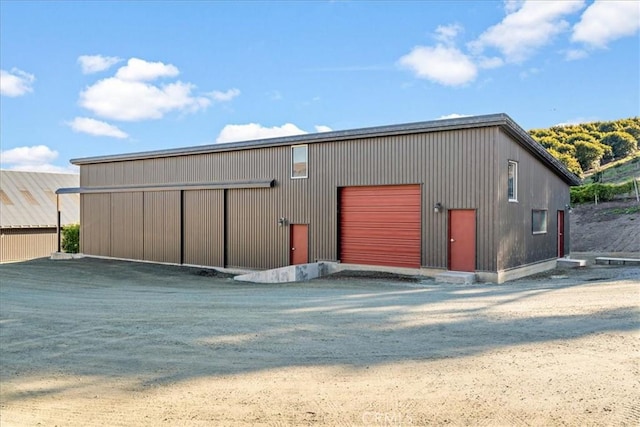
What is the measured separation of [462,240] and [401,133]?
3677 mm

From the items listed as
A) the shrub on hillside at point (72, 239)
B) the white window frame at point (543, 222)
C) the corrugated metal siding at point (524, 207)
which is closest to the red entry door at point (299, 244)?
the corrugated metal siding at point (524, 207)

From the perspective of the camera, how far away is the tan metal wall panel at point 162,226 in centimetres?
2109

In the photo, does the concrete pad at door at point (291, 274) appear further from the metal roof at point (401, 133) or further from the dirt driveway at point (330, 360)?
the dirt driveway at point (330, 360)

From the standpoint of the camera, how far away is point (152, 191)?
22.0 meters

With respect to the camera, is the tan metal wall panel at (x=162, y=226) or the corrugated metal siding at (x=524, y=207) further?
the tan metal wall panel at (x=162, y=226)

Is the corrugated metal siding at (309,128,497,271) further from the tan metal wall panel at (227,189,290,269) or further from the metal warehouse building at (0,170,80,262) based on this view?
the metal warehouse building at (0,170,80,262)

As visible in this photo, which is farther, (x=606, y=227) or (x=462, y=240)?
(x=606, y=227)

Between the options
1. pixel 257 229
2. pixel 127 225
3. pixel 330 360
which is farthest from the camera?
pixel 127 225

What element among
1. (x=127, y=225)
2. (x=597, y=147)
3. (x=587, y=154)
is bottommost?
(x=127, y=225)

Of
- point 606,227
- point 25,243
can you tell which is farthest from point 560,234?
point 25,243

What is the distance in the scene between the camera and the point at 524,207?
16.0m

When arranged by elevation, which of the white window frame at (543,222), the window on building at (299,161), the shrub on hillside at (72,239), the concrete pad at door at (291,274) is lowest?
the concrete pad at door at (291,274)

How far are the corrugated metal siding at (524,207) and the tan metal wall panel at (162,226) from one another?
12.8 m

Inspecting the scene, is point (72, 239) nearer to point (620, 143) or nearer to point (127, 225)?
point (127, 225)
